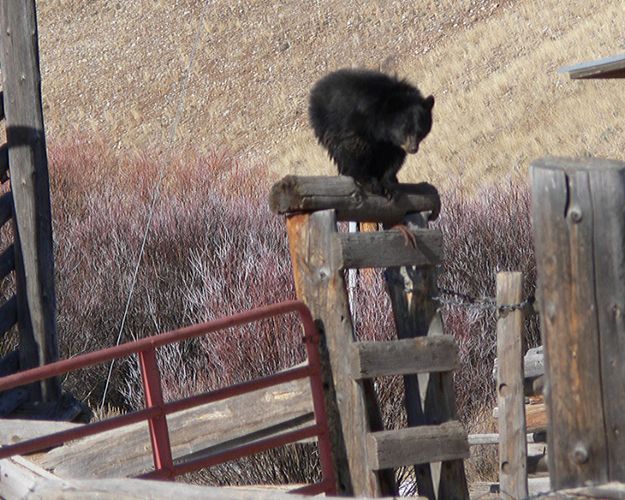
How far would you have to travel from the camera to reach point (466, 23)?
118 ft

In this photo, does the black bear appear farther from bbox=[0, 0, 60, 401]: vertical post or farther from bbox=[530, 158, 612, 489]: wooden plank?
bbox=[530, 158, 612, 489]: wooden plank

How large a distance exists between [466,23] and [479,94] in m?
8.06

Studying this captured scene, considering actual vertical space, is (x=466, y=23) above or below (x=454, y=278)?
above

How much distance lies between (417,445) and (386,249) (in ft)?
2.49

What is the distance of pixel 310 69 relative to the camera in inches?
1412

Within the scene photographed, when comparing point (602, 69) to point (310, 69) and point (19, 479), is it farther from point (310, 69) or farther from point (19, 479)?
point (310, 69)

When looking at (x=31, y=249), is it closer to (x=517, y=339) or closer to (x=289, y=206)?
(x=289, y=206)

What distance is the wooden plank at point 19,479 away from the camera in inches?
140

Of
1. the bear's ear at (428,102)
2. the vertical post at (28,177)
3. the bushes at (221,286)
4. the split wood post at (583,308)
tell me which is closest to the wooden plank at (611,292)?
the split wood post at (583,308)

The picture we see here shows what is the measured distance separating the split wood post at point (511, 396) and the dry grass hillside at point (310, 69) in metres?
17.4

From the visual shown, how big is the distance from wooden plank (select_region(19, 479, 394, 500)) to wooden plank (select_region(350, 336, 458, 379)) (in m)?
1.26

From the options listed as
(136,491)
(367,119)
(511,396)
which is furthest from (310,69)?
(136,491)

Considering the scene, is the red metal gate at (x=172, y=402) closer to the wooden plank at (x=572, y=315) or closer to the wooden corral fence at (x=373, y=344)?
the wooden corral fence at (x=373, y=344)

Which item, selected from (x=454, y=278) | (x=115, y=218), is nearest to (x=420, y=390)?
(x=454, y=278)
